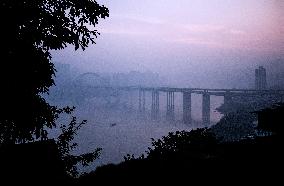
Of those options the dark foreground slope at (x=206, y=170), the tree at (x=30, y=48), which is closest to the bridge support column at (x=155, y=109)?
the dark foreground slope at (x=206, y=170)

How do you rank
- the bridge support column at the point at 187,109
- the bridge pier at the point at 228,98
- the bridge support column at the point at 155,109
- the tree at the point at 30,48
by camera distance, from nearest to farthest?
the tree at the point at 30,48 < the bridge support column at the point at 187,109 < the bridge pier at the point at 228,98 < the bridge support column at the point at 155,109

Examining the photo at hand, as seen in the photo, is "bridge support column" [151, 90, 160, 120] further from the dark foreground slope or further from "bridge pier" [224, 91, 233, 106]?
the dark foreground slope

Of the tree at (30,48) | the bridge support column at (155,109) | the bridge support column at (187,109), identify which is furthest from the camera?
the bridge support column at (155,109)

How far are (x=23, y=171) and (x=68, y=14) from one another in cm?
443

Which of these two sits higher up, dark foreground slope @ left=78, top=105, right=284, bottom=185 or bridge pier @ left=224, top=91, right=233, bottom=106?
dark foreground slope @ left=78, top=105, right=284, bottom=185

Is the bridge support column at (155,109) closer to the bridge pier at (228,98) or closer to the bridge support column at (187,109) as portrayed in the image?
the bridge support column at (187,109)

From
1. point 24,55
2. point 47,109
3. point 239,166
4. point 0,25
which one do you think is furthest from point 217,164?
point 0,25

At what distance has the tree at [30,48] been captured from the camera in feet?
21.4

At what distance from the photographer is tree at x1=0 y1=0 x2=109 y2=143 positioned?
21.4 feet

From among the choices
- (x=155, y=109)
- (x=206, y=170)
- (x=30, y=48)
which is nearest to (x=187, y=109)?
(x=155, y=109)

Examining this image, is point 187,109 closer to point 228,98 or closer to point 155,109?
point 228,98

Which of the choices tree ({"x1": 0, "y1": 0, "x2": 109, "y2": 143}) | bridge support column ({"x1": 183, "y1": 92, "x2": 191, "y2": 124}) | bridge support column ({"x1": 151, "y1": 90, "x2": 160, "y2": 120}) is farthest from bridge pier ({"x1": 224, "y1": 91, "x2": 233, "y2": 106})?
tree ({"x1": 0, "y1": 0, "x2": 109, "y2": 143})

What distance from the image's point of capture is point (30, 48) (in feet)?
22.3

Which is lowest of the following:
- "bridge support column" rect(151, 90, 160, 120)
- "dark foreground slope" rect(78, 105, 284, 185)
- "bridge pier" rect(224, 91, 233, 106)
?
"bridge support column" rect(151, 90, 160, 120)
